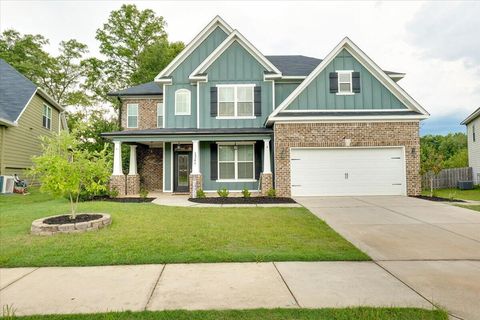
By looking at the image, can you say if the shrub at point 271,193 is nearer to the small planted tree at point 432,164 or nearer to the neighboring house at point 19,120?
the small planted tree at point 432,164

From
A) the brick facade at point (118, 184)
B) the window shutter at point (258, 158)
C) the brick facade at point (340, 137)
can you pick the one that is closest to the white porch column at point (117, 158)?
the brick facade at point (118, 184)

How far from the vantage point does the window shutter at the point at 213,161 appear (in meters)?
14.9

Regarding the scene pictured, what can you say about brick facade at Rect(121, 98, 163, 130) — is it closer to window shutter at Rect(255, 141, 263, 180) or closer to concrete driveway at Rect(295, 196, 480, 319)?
window shutter at Rect(255, 141, 263, 180)

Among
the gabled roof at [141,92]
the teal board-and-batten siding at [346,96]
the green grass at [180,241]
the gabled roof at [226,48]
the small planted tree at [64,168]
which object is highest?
the gabled roof at [226,48]

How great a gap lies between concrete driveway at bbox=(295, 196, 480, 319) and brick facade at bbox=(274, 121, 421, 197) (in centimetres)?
302

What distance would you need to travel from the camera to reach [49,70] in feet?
101

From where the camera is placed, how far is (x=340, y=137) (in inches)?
515

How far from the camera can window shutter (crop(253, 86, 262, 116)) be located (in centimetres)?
1516

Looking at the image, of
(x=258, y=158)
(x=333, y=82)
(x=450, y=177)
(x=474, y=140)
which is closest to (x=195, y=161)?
(x=258, y=158)

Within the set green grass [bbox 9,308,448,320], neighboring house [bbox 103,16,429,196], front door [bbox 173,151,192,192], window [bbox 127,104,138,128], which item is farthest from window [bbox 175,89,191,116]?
green grass [bbox 9,308,448,320]

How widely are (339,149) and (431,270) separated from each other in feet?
30.4

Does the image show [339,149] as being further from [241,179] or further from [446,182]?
[446,182]

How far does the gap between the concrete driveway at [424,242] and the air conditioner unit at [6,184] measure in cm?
1547

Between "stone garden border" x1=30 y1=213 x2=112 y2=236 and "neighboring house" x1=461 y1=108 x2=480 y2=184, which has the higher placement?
"neighboring house" x1=461 y1=108 x2=480 y2=184
